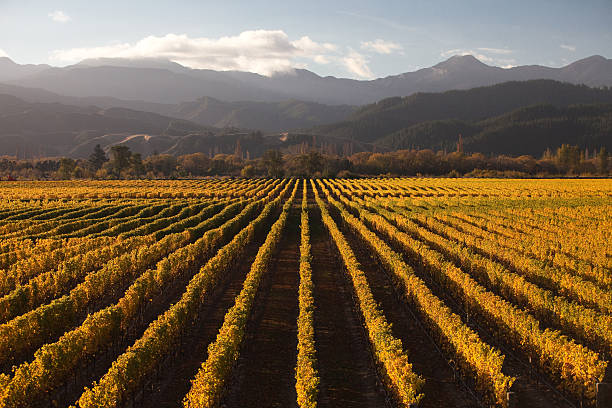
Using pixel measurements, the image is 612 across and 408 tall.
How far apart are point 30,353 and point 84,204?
43449mm

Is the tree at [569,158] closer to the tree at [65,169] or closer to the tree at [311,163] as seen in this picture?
the tree at [311,163]

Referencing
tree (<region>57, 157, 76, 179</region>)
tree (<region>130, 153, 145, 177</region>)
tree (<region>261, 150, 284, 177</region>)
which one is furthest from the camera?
tree (<region>261, 150, 284, 177</region>)

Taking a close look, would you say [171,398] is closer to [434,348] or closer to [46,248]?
[434,348]

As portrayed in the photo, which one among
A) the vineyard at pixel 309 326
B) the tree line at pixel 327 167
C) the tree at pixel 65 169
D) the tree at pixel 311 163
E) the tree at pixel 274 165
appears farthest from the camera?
the tree at pixel 311 163

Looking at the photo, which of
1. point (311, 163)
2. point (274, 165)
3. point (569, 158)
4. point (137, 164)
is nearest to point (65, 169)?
point (137, 164)

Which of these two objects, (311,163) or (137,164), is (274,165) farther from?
(137,164)

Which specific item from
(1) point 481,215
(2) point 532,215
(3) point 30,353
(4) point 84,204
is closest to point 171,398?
(3) point 30,353

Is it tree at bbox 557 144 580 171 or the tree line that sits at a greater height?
tree at bbox 557 144 580 171

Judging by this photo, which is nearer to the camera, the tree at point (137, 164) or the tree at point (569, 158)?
the tree at point (137, 164)

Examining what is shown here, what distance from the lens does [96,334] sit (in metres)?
13.6

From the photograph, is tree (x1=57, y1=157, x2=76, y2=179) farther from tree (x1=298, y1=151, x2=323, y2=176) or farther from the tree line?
tree (x1=298, y1=151, x2=323, y2=176)

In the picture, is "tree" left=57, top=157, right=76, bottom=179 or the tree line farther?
the tree line

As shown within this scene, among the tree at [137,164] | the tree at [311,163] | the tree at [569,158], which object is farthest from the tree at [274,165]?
the tree at [569,158]

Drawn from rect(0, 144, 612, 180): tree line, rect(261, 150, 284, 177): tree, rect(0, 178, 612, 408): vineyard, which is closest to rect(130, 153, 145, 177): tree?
rect(0, 144, 612, 180): tree line
